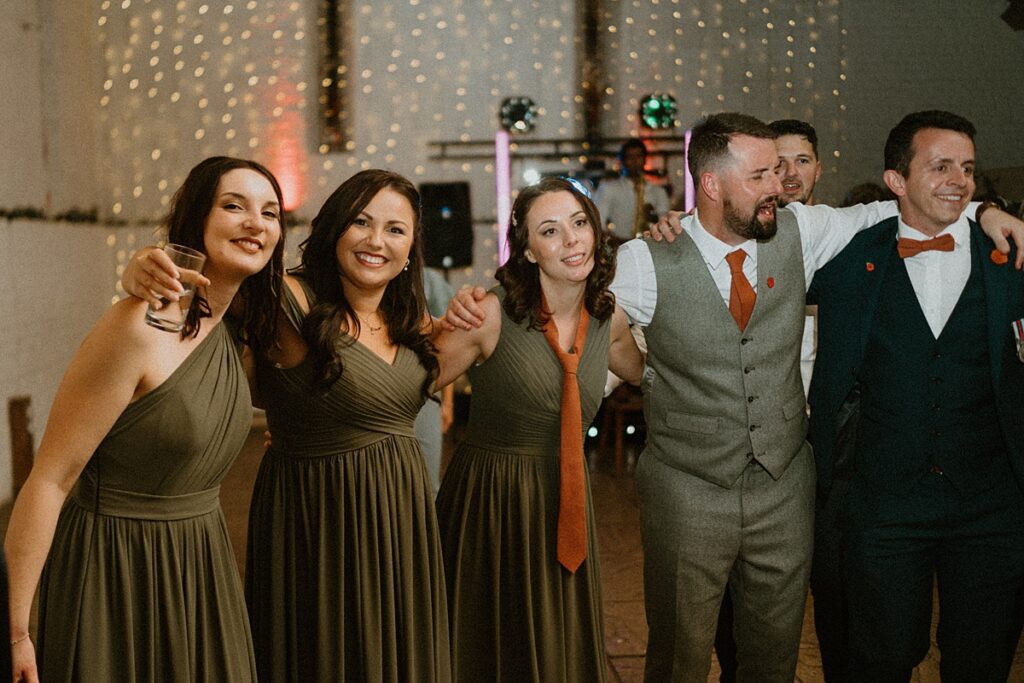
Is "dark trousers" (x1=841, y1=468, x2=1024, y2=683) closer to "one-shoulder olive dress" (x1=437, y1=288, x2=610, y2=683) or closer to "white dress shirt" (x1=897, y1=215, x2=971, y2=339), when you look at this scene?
"white dress shirt" (x1=897, y1=215, x2=971, y2=339)

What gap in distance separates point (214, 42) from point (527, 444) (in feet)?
22.6

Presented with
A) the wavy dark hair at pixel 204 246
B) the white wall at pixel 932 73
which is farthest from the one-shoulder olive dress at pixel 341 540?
the white wall at pixel 932 73

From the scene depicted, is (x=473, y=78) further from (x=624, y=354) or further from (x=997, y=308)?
(x=997, y=308)

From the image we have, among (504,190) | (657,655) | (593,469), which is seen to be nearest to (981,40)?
(504,190)

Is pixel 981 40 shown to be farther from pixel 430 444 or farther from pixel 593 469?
pixel 430 444

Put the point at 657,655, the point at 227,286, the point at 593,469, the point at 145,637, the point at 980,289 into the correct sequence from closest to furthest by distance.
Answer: the point at 145,637 < the point at 227,286 < the point at 980,289 < the point at 657,655 < the point at 593,469

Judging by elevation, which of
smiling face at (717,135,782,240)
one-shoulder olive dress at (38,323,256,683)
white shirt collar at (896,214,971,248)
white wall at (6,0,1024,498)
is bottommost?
one-shoulder olive dress at (38,323,256,683)

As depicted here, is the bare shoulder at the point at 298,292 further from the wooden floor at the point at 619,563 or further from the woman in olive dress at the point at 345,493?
the wooden floor at the point at 619,563

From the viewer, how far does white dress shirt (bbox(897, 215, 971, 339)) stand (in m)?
2.28

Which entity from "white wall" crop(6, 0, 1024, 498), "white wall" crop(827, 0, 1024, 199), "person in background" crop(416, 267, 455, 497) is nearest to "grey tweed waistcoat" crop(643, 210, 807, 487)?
"person in background" crop(416, 267, 455, 497)

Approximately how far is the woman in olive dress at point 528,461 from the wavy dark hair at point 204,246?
0.49 m

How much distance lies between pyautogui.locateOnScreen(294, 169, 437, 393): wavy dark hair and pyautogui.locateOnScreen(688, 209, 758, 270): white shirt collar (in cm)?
69

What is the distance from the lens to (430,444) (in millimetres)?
3768

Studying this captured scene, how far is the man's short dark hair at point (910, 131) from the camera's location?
2342 mm
